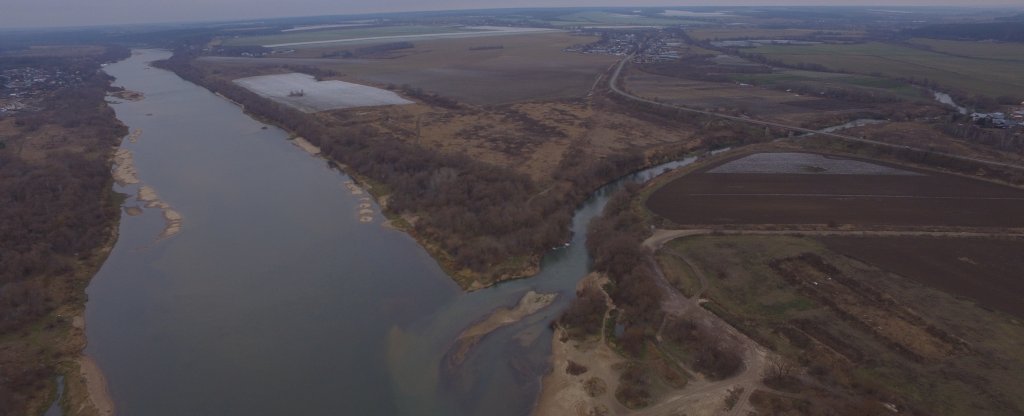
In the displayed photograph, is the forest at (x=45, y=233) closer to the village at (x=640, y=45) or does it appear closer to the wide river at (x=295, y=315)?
the wide river at (x=295, y=315)

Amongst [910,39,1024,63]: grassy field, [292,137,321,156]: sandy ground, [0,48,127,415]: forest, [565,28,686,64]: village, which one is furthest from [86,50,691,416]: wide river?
→ [910,39,1024,63]: grassy field

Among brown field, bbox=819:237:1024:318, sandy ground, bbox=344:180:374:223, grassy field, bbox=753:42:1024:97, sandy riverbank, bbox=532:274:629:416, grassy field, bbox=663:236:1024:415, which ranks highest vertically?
grassy field, bbox=753:42:1024:97

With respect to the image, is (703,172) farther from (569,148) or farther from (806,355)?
(806,355)

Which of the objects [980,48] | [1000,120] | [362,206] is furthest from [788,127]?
[980,48]

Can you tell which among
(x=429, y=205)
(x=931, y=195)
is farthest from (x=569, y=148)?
(x=931, y=195)

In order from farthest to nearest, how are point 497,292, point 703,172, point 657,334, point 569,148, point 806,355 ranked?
point 569,148 < point 703,172 < point 497,292 < point 657,334 < point 806,355

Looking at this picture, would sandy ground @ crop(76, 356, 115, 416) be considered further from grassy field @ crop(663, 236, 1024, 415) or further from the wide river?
grassy field @ crop(663, 236, 1024, 415)
